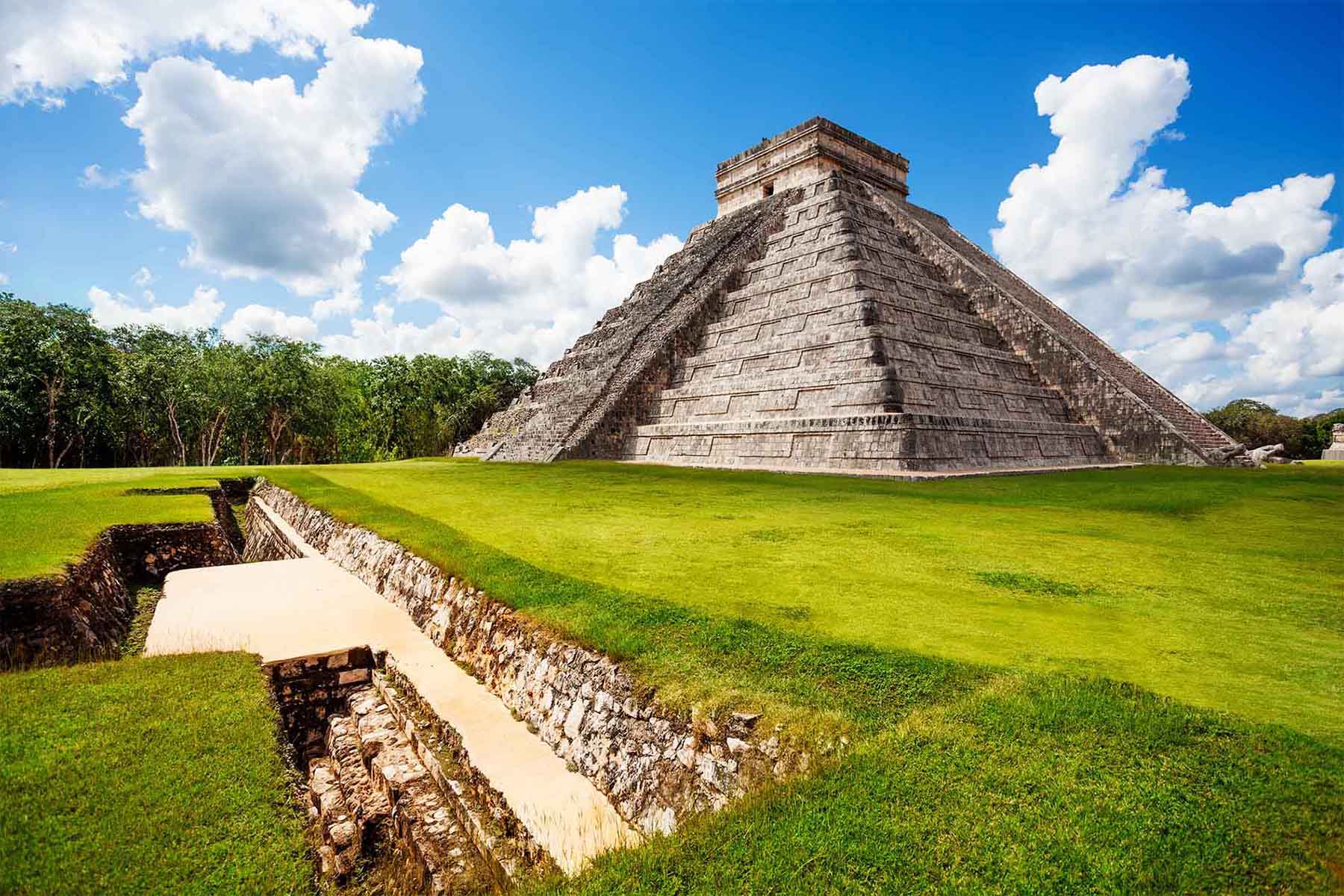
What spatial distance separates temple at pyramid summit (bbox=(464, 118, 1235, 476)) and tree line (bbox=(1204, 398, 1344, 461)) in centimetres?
2763

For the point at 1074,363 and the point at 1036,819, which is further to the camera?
the point at 1074,363

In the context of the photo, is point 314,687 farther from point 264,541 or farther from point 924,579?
point 264,541

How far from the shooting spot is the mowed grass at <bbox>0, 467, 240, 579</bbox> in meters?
7.05

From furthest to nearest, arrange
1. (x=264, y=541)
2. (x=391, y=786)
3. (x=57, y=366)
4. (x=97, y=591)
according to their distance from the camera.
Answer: (x=57, y=366), (x=264, y=541), (x=97, y=591), (x=391, y=786)

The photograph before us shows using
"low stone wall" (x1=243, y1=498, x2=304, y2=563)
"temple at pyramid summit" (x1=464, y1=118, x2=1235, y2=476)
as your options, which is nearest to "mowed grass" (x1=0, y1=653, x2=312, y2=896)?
"low stone wall" (x1=243, y1=498, x2=304, y2=563)

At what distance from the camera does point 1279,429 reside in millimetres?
41812

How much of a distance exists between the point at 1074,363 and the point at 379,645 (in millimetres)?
21531

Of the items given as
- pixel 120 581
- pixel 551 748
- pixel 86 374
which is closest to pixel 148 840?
pixel 551 748

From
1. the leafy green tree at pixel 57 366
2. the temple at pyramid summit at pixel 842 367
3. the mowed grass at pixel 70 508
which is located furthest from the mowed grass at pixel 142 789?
the leafy green tree at pixel 57 366

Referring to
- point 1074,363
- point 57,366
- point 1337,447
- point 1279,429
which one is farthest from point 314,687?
point 1279,429

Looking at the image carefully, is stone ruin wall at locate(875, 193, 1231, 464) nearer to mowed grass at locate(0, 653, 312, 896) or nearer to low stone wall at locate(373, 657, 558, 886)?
low stone wall at locate(373, 657, 558, 886)

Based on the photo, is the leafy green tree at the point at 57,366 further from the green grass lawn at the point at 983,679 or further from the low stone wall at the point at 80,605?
the green grass lawn at the point at 983,679

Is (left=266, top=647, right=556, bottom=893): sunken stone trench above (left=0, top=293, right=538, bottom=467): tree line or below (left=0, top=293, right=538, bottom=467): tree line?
below

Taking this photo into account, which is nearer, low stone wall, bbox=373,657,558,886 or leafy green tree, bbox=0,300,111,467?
low stone wall, bbox=373,657,558,886
